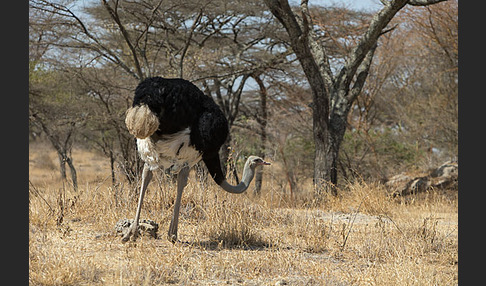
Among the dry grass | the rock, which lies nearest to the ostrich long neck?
the dry grass

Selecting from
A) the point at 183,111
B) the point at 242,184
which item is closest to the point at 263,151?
the point at 242,184

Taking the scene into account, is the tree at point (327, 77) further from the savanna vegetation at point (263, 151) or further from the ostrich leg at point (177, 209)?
the ostrich leg at point (177, 209)

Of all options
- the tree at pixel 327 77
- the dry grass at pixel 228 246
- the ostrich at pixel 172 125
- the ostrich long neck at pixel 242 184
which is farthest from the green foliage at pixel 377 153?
the ostrich at pixel 172 125

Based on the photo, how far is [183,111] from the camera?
450cm

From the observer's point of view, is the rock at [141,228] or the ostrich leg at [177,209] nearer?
the ostrich leg at [177,209]

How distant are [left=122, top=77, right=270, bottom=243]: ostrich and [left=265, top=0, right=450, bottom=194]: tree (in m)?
3.73

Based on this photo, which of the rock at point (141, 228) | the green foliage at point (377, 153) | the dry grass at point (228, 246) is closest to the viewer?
the dry grass at point (228, 246)

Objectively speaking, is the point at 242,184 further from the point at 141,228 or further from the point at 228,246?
the point at 141,228

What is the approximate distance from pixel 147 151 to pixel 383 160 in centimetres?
1000

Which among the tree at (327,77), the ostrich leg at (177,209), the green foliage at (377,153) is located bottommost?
the ostrich leg at (177,209)

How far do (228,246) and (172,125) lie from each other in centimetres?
129

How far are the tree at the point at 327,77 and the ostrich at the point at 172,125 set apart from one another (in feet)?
12.2

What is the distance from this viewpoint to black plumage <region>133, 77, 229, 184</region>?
4.46 m

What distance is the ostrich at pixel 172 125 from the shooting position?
4406mm
